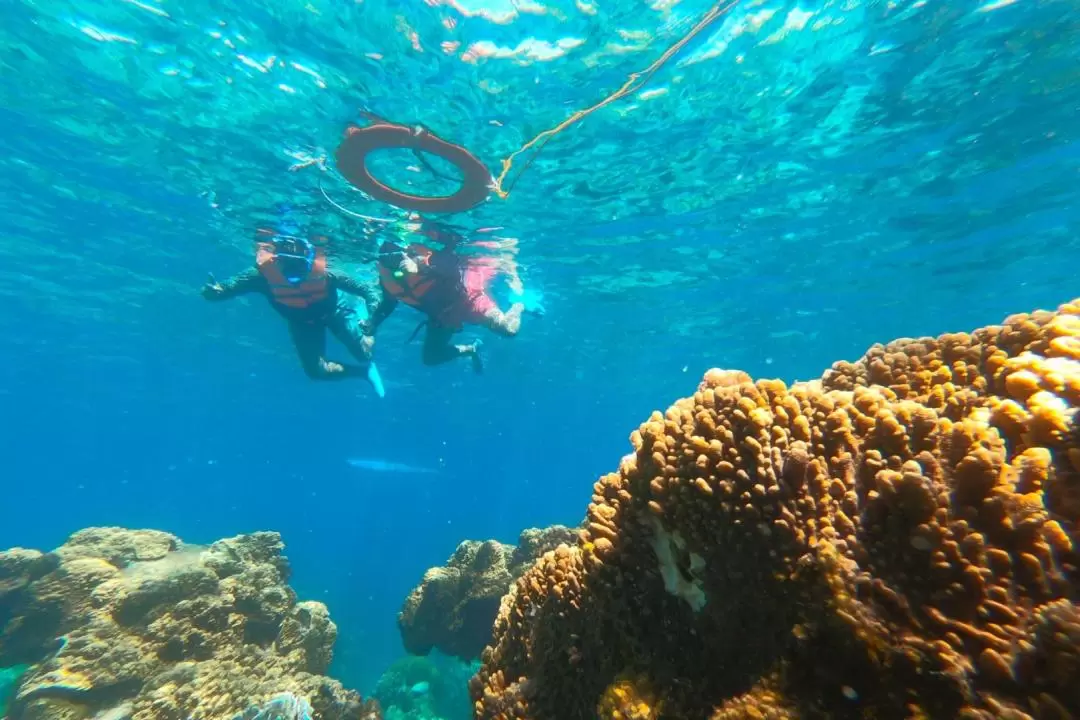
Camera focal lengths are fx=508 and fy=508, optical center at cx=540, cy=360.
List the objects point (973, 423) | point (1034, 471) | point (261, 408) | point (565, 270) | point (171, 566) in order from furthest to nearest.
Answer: point (261, 408) → point (565, 270) → point (171, 566) → point (973, 423) → point (1034, 471)

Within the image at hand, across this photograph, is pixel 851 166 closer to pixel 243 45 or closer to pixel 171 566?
pixel 243 45

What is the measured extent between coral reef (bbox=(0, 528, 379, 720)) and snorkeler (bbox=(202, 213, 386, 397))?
5953 millimetres

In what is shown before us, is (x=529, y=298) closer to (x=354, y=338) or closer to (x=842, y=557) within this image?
(x=354, y=338)

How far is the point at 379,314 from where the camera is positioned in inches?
580

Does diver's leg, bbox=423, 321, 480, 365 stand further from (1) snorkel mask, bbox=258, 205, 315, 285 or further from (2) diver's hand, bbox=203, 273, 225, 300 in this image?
(2) diver's hand, bbox=203, 273, 225, 300

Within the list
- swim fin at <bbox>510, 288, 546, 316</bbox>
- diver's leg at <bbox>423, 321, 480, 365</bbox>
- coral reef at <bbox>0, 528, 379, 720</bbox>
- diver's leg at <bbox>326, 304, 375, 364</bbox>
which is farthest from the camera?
swim fin at <bbox>510, 288, 546, 316</bbox>

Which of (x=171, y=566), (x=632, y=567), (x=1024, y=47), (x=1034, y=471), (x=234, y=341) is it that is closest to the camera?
(x=1034, y=471)

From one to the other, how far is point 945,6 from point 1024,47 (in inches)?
124

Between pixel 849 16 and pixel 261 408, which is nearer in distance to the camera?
pixel 849 16

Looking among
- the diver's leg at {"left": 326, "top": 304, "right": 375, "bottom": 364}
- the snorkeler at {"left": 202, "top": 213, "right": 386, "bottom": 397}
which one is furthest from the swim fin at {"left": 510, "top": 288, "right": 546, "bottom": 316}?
the diver's leg at {"left": 326, "top": 304, "right": 375, "bottom": 364}

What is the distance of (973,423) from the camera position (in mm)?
2170

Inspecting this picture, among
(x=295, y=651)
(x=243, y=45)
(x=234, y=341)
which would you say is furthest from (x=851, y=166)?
(x=234, y=341)

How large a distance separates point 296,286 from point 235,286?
4.65ft

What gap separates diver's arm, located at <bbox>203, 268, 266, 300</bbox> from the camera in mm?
12156
